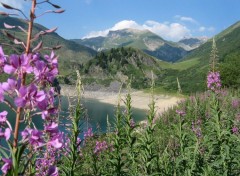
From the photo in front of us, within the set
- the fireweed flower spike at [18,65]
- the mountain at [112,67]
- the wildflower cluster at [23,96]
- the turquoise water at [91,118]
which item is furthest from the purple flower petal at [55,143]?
the mountain at [112,67]

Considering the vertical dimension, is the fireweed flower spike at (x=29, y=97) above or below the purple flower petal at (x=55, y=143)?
above

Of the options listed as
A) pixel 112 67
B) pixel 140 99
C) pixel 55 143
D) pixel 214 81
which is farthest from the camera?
pixel 112 67

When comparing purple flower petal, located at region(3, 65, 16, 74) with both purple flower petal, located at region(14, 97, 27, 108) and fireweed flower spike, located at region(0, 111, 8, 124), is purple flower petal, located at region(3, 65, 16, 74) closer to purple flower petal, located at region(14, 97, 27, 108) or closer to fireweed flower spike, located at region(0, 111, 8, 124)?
purple flower petal, located at region(14, 97, 27, 108)

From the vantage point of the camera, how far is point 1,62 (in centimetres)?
278

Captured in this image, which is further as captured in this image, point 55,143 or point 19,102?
point 55,143

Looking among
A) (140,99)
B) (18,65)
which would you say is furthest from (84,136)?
(140,99)

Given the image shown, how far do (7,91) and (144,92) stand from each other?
128994mm

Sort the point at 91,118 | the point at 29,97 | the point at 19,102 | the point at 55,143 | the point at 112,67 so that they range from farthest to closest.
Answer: the point at 112,67 < the point at 91,118 < the point at 55,143 < the point at 29,97 < the point at 19,102

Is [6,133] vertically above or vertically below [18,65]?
below

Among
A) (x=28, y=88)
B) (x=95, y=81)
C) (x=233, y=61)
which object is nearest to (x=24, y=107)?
(x=28, y=88)

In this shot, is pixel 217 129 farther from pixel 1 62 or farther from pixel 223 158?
pixel 1 62

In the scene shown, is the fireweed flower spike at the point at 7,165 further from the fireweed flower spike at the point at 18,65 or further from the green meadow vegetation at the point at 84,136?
the fireweed flower spike at the point at 18,65

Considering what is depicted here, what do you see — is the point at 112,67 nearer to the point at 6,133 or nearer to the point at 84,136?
the point at 84,136

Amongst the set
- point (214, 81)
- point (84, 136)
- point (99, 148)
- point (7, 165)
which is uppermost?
point (214, 81)
